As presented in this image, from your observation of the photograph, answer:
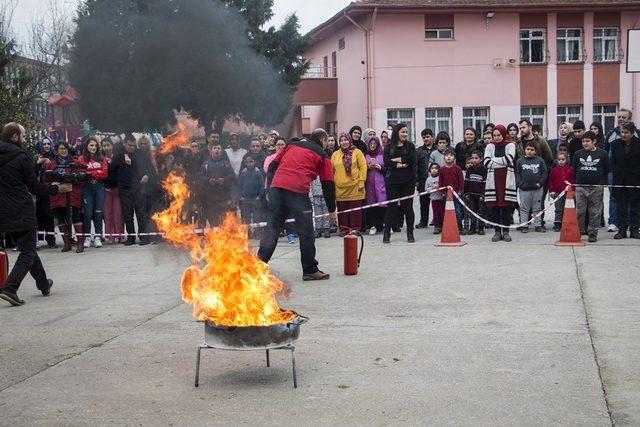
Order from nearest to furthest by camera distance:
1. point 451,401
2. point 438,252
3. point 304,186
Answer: point 451,401, point 304,186, point 438,252

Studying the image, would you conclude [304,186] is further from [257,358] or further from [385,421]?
[385,421]

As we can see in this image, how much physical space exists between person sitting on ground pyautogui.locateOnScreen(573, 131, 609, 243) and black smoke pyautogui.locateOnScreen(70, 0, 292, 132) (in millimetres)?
6715

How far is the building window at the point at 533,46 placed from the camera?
112 ft

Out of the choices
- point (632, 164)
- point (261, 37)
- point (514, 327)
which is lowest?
point (514, 327)

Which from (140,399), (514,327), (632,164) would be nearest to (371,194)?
(632,164)

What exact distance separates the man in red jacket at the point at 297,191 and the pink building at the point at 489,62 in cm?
2377

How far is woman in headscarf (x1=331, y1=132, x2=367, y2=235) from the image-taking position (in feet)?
48.2

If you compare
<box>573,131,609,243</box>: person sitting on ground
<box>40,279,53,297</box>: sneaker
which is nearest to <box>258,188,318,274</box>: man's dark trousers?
<box>40,279,53,297</box>: sneaker

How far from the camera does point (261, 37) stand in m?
11.0

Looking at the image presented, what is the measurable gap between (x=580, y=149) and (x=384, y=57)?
66.5 feet

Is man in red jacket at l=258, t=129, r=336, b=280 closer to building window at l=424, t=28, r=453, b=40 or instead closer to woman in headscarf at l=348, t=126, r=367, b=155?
woman in headscarf at l=348, t=126, r=367, b=155

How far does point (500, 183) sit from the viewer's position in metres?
13.9

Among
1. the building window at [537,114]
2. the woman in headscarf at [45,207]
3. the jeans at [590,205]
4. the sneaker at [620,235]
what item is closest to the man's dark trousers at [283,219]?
the jeans at [590,205]

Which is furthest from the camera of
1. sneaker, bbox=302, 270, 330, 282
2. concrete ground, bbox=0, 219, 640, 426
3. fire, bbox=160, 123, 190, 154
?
sneaker, bbox=302, 270, 330, 282
